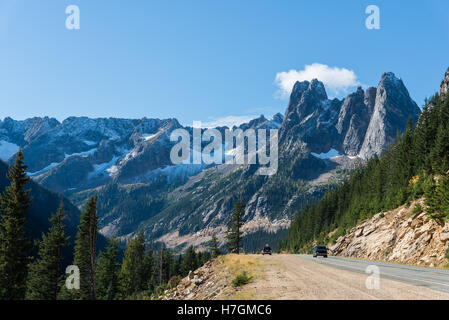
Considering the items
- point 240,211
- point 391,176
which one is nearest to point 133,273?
point 240,211

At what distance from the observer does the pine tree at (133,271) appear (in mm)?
78188

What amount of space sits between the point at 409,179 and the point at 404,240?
30334 mm

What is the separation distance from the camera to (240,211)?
251 feet

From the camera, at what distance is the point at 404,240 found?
38.4 meters

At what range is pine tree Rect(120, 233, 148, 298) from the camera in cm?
7819

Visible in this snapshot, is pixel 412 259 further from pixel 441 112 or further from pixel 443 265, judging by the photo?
pixel 441 112

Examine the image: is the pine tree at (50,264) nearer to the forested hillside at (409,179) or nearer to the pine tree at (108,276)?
the pine tree at (108,276)

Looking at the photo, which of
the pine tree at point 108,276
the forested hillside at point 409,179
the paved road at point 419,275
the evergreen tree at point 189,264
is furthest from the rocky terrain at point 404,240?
the evergreen tree at point 189,264

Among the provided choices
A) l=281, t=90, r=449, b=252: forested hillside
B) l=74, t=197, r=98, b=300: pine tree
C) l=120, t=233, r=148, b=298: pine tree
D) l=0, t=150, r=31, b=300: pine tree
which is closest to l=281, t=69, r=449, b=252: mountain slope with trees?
l=281, t=90, r=449, b=252: forested hillside

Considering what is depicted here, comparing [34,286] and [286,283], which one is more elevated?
[286,283]

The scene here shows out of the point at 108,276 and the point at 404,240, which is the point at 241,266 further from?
the point at 108,276

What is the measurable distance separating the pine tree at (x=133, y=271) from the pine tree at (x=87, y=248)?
20444 mm

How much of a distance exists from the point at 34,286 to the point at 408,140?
74.3 metres

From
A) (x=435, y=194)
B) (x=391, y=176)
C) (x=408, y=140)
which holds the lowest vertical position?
(x=435, y=194)
